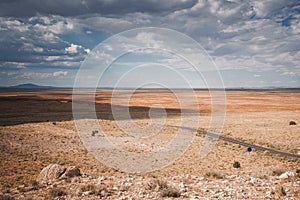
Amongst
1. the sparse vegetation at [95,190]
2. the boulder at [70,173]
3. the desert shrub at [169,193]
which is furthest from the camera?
the boulder at [70,173]

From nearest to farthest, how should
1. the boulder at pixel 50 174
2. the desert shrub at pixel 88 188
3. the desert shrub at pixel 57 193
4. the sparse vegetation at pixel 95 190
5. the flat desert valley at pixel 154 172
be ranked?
the desert shrub at pixel 57 193 < the sparse vegetation at pixel 95 190 < the flat desert valley at pixel 154 172 < the desert shrub at pixel 88 188 < the boulder at pixel 50 174

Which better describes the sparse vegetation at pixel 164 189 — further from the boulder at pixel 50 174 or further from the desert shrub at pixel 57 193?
the boulder at pixel 50 174

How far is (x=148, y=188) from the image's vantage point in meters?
12.9

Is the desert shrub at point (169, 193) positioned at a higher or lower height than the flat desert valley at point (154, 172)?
higher

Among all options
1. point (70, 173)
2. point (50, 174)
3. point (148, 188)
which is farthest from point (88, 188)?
point (50, 174)

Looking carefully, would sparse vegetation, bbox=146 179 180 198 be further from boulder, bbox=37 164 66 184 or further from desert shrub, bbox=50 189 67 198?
boulder, bbox=37 164 66 184

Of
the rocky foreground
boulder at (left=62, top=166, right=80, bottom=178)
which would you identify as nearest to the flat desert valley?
the rocky foreground

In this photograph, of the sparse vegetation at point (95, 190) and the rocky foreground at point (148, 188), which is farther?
the sparse vegetation at point (95, 190)

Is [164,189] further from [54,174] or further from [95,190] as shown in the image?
[54,174]

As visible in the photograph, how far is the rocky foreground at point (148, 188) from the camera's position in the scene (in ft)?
38.3

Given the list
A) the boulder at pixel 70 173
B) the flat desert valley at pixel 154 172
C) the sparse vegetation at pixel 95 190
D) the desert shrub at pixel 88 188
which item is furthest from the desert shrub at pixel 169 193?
the boulder at pixel 70 173

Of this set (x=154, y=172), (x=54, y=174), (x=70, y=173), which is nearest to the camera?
(x=54, y=174)

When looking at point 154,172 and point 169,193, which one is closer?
point 169,193

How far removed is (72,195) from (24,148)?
16380mm
